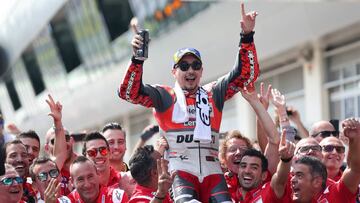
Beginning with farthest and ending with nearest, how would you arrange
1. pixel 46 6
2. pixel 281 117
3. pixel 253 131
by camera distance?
pixel 46 6
pixel 253 131
pixel 281 117

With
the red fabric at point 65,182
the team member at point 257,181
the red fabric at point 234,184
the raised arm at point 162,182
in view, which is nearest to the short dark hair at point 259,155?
the team member at point 257,181

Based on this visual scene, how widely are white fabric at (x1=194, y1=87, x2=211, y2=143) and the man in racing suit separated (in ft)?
0.04

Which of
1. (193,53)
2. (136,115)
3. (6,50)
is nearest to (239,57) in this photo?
(193,53)

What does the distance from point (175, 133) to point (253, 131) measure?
1442 cm

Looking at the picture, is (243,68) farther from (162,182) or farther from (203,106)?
(162,182)

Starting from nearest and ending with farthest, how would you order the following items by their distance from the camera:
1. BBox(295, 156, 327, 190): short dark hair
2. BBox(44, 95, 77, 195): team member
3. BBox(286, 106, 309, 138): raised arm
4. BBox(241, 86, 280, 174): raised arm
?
BBox(295, 156, 327, 190): short dark hair < BBox(241, 86, 280, 174): raised arm < BBox(44, 95, 77, 195): team member < BBox(286, 106, 309, 138): raised arm

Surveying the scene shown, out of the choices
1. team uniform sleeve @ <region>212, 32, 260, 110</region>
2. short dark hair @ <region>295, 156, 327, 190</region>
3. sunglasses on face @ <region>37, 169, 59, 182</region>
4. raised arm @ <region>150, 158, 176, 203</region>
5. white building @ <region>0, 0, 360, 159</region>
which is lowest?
raised arm @ <region>150, 158, 176, 203</region>

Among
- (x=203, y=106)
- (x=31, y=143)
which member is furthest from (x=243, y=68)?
(x=31, y=143)

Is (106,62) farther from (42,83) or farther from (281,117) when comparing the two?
(281,117)

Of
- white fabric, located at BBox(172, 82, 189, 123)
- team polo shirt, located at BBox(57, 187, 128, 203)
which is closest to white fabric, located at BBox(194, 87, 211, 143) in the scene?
white fabric, located at BBox(172, 82, 189, 123)

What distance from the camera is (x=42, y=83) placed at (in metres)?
42.6

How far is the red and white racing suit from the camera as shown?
8.16m

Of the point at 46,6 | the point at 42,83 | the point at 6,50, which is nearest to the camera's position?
the point at 46,6

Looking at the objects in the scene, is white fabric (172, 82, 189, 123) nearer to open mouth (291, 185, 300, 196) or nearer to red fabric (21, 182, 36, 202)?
open mouth (291, 185, 300, 196)
